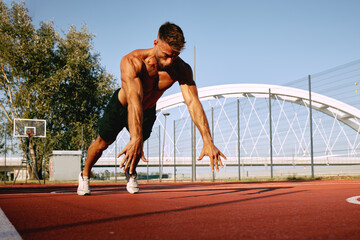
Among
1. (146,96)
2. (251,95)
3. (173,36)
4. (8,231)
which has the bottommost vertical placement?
(8,231)

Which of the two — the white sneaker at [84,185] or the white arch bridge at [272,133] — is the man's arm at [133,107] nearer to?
the white sneaker at [84,185]

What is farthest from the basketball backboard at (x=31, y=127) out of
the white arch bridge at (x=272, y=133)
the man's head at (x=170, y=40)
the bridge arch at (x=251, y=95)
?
the bridge arch at (x=251, y=95)

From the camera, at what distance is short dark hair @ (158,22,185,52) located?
2.79 meters

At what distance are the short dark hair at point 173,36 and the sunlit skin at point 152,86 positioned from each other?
5 centimetres

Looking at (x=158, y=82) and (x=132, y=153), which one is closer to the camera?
(x=132, y=153)

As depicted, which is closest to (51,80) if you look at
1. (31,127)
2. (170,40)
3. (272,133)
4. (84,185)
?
(31,127)

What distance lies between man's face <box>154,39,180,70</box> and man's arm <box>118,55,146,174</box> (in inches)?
6.9

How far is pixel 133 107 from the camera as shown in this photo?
261cm

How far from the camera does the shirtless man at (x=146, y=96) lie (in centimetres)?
253

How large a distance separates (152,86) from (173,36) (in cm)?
78

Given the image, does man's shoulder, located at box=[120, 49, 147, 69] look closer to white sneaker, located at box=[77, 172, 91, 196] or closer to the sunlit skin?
the sunlit skin

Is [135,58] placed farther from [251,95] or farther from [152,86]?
[251,95]

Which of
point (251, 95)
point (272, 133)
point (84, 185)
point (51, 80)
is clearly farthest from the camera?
point (251, 95)

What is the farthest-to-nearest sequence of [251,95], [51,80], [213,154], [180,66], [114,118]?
[251,95] < [51,80] < [114,118] < [180,66] < [213,154]
